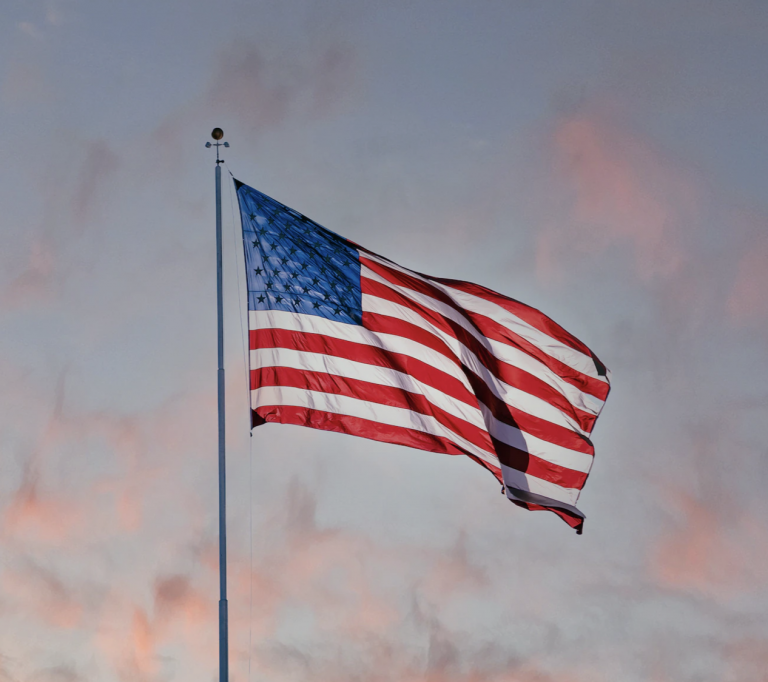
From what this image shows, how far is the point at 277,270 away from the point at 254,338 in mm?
2100

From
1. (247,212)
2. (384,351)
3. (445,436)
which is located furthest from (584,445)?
(247,212)

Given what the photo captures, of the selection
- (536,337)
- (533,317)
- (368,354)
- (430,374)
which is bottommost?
(430,374)

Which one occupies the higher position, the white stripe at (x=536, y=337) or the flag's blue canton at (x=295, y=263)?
the flag's blue canton at (x=295, y=263)

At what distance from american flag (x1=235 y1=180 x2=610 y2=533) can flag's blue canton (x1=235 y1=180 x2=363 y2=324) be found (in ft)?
0.10

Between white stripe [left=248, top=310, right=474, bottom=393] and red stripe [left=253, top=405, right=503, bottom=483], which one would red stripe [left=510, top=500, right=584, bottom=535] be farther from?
white stripe [left=248, top=310, right=474, bottom=393]

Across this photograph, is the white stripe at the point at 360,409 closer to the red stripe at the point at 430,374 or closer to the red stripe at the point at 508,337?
the red stripe at the point at 430,374

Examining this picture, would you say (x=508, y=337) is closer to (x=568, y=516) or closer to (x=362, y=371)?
(x=362, y=371)

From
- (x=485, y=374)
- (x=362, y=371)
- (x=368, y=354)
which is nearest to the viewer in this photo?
(x=362, y=371)

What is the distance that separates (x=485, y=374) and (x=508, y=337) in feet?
4.22

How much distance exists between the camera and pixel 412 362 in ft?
104

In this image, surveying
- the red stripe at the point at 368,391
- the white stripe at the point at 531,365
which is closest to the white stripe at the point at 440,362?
the red stripe at the point at 368,391

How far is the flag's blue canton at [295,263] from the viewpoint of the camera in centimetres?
3114

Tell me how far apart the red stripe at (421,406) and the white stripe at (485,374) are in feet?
4.23

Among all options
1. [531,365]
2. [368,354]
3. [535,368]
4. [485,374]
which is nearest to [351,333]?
[368,354]
